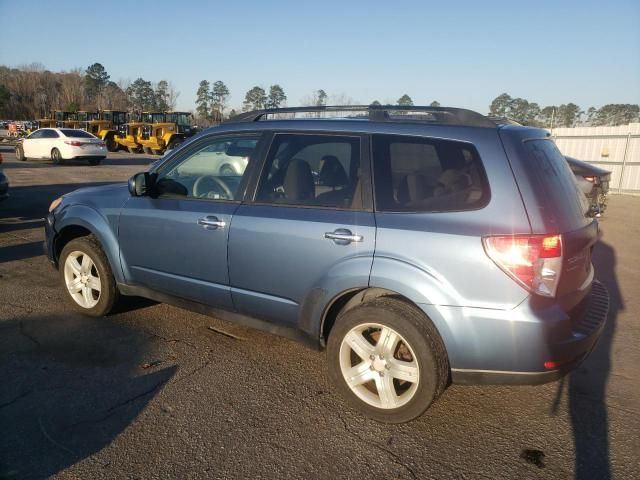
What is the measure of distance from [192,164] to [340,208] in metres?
1.53

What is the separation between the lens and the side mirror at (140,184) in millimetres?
3939

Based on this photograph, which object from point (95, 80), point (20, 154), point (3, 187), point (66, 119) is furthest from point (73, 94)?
point (3, 187)

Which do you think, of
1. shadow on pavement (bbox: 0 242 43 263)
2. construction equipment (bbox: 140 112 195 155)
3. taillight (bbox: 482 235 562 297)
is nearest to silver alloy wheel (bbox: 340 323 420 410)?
taillight (bbox: 482 235 562 297)

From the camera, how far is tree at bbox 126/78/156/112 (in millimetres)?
82750

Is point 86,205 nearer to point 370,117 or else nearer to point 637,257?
point 370,117

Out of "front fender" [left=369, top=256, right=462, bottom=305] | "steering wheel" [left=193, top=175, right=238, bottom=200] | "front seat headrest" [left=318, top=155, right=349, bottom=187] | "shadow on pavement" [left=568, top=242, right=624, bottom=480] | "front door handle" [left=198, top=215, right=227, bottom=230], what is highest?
"front seat headrest" [left=318, top=155, right=349, bottom=187]

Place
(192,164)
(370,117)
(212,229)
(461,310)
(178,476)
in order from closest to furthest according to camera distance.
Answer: (178,476) → (461,310) → (370,117) → (212,229) → (192,164)

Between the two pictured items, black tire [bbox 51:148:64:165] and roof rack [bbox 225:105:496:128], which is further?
black tire [bbox 51:148:64:165]

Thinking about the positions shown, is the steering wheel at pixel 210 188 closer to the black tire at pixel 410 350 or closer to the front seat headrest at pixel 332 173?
the front seat headrest at pixel 332 173

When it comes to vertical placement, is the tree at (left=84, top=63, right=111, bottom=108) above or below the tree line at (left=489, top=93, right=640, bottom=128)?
above

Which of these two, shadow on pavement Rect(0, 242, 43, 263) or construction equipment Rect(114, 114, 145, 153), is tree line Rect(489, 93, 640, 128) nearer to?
construction equipment Rect(114, 114, 145, 153)

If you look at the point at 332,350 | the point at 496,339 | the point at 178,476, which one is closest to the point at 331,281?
the point at 332,350

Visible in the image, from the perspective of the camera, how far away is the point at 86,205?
4.35 m

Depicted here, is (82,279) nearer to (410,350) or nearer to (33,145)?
(410,350)
